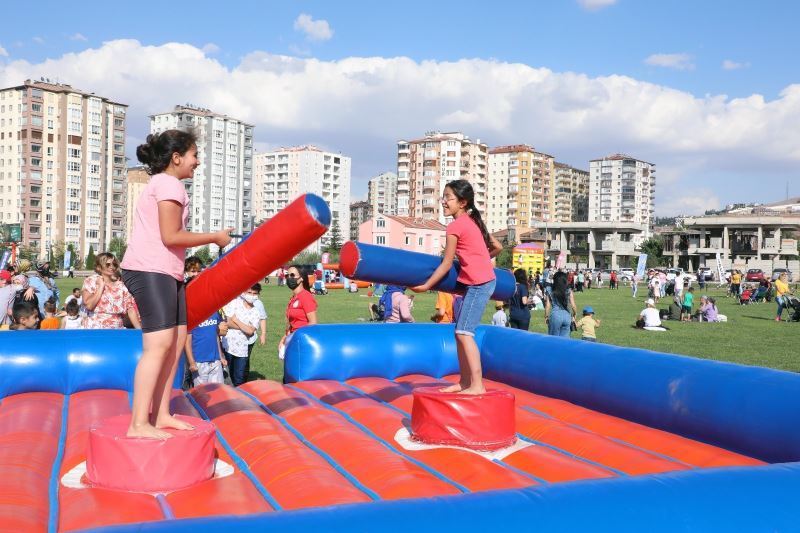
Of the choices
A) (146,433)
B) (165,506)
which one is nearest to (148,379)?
(146,433)

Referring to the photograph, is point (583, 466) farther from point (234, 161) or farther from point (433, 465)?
point (234, 161)

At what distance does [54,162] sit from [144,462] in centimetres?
8214

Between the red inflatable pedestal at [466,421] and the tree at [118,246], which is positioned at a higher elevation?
the tree at [118,246]

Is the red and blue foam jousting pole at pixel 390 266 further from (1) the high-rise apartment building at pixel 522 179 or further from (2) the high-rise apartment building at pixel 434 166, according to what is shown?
(1) the high-rise apartment building at pixel 522 179

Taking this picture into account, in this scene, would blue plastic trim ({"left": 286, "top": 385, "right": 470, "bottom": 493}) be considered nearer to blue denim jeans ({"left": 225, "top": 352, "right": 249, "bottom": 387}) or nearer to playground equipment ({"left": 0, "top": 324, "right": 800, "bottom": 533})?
playground equipment ({"left": 0, "top": 324, "right": 800, "bottom": 533})

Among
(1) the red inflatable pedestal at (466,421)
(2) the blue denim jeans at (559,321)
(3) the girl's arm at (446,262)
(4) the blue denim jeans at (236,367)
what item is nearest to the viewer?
(1) the red inflatable pedestal at (466,421)

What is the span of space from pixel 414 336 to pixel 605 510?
4840mm

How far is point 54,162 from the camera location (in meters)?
77.1

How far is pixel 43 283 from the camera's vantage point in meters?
11.2

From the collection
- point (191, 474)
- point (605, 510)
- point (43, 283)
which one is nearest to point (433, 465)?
point (191, 474)

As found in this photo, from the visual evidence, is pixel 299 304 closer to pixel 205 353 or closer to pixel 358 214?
pixel 205 353

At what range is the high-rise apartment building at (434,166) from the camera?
104 metres

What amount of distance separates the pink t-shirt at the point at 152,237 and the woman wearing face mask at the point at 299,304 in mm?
3920

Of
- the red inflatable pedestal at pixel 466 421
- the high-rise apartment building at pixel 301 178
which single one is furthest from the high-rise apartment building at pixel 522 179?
the red inflatable pedestal at pixel 466 421
